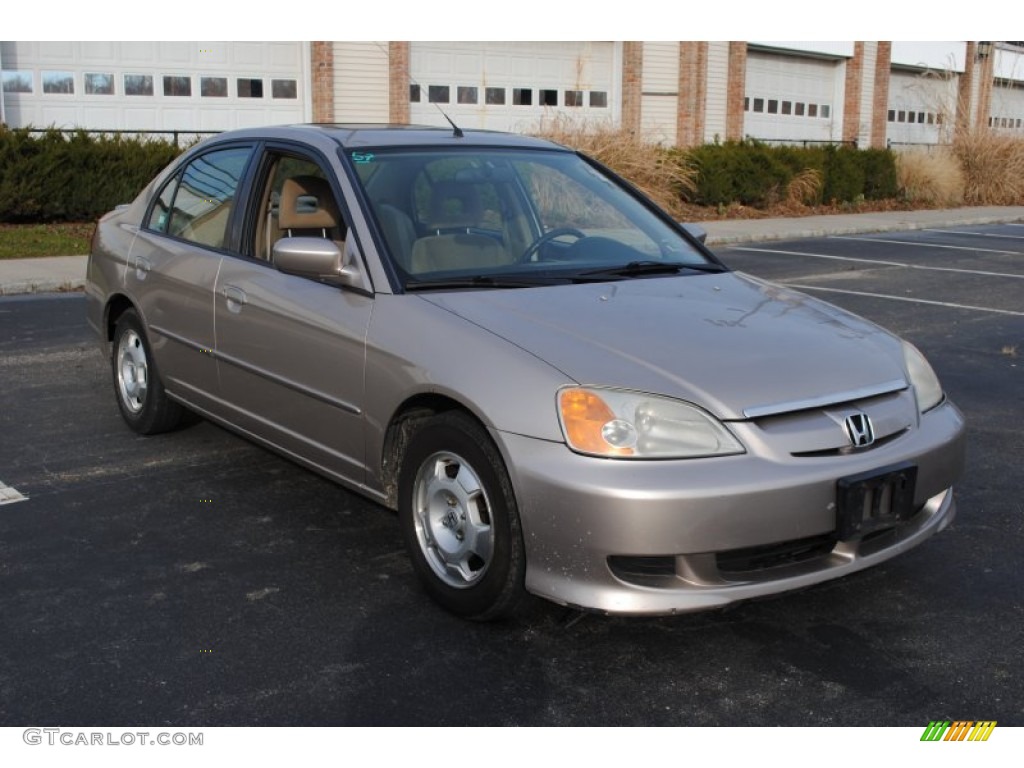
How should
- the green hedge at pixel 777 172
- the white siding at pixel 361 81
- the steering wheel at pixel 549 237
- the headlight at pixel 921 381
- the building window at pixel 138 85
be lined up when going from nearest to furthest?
the headlight at pixel 921 381 → the steering wheel at pixel 549 237 → the building window at pixel 138 85 → the green hedge at pixel 777 172 → the white siding at pixel 361 81

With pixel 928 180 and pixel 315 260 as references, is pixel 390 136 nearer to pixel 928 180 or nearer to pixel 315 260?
pixel 315 260

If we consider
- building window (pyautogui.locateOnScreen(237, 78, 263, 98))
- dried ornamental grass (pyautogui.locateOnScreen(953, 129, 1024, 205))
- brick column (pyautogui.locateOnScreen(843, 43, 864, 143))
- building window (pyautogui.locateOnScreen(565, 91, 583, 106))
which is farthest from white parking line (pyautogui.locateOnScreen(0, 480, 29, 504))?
brick column (pyautogui.locateOnScreen(843, 43, 864, 143))

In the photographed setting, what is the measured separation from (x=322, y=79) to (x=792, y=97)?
47.8 feet

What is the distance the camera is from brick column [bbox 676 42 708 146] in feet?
94.3

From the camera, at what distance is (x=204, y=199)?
5648mm

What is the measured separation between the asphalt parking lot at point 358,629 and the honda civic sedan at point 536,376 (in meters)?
0.27

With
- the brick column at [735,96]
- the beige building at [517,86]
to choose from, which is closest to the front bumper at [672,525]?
the beige building at [517,86]

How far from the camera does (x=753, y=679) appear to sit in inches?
140

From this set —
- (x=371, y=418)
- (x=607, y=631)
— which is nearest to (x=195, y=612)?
(x=371, y=418)

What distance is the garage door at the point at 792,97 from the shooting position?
3092 centimetres

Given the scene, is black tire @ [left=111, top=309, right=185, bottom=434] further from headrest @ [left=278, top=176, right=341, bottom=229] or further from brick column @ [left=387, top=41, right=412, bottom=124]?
brick column @ [left=387, top=41, right=412, bottom=124]

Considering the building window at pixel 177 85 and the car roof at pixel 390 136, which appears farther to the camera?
the building window at pixel 177 85

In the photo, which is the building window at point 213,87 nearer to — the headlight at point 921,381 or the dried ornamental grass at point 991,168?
the dried ornamental grass at point 991,168
